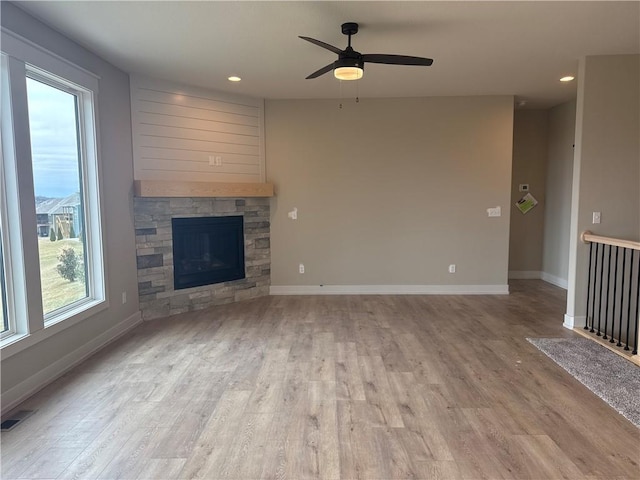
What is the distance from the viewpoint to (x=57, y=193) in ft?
10.6

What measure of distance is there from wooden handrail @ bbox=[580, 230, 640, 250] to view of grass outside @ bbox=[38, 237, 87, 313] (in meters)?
5.05

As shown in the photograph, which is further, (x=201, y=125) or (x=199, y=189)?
(x=201, y=125)

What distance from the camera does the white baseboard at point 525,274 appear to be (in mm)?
6598

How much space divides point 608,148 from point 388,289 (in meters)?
3.14

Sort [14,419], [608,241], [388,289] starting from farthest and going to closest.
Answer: [388,289], [608,241], [14,419]

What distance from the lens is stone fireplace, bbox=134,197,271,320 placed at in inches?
175

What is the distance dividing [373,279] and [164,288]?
9.59 ft

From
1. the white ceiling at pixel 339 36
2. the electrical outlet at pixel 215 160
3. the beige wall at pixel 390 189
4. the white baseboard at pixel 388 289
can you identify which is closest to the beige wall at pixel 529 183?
the beige wall at pixel 390 189

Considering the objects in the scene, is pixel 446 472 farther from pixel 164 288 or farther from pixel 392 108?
pixel 392 108

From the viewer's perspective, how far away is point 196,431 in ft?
7.49

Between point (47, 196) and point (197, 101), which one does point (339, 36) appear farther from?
point (47, 196)

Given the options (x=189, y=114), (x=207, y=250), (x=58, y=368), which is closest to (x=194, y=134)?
(x=189, y=114)

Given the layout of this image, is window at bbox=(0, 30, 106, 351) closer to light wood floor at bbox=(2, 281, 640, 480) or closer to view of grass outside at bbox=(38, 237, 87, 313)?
view of grass outside at bbox=(38, 237, 87, 313)

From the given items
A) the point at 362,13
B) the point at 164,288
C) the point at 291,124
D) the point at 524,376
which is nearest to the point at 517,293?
the point at 524,376
